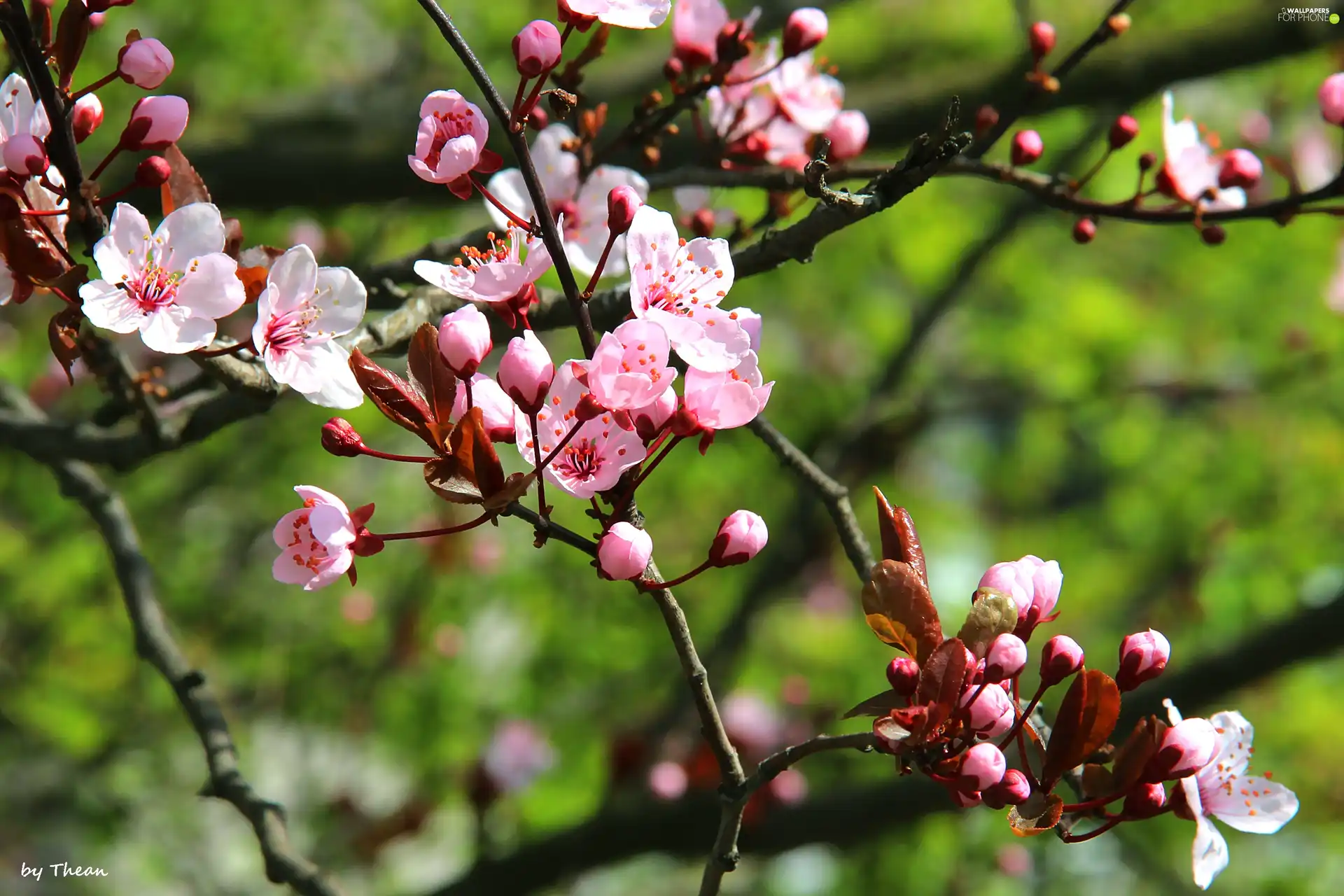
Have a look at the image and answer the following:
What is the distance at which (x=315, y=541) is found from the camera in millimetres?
1396

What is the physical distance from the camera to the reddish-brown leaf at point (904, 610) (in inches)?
52.1

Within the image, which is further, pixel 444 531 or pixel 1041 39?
pixel 1041 39

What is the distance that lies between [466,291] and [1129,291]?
5.65 m

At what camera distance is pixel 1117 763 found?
1399 mm

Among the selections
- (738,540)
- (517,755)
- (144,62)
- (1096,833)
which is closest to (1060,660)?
(1096,833)

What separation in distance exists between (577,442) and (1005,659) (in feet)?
1.84

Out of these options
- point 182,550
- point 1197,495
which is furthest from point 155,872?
point 1197,495

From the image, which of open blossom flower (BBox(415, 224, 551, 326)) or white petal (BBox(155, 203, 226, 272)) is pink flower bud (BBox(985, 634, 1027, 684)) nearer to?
open blossom flower (BBox(415, 224, 551, 326))

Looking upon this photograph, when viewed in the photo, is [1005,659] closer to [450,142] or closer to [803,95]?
[450,142]

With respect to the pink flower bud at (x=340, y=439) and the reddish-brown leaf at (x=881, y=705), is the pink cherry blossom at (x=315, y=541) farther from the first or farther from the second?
the reddish-brown leaf at (x=881, y=705)

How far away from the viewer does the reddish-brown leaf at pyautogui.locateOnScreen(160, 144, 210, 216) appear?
1.54 m

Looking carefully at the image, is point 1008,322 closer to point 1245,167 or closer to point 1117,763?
point 1245,167

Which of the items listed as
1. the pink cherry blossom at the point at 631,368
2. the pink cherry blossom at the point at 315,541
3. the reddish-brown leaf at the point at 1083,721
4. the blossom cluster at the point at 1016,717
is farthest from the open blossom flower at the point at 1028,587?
the pink cherry blossom at the point at 315,541

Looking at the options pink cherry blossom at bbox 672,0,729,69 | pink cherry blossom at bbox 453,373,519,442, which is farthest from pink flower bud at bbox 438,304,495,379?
pink cherry blossom at bbox 672,0,729,69
